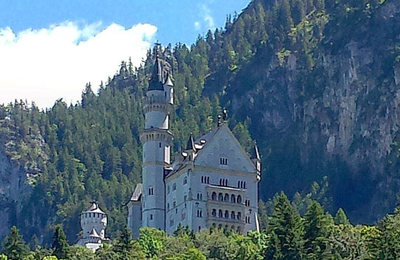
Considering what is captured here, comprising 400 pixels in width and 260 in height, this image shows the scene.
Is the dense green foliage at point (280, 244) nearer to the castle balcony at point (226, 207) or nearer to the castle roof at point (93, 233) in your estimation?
the castle balcony at point (226, 207)

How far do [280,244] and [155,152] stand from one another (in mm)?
48106

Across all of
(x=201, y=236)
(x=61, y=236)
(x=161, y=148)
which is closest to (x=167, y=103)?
(x=161, y=148)

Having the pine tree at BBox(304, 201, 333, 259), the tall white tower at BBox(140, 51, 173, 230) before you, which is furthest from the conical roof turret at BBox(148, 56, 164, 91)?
the pine tree at BBox(304, 201, 333, 259)

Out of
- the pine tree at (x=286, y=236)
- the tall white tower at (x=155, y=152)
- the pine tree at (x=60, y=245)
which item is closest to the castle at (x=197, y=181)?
the tall white tower at (x=155, y=152)

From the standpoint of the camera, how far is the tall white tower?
157375mm

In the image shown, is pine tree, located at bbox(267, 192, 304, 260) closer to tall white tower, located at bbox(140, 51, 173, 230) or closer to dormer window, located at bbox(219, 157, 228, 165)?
dormer window, located at bbox(219, 157, 228, 165)

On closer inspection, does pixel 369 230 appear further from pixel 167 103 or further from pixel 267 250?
pixel 167 103

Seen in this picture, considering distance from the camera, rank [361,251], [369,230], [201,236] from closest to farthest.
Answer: [361,251]
[369,230]
[201,236]

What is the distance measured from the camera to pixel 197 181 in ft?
500

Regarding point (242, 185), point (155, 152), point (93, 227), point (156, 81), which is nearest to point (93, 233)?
point (93, 227)

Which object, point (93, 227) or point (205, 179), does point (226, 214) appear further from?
point (93, 227)

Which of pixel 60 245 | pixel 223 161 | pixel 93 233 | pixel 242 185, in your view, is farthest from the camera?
pixel 93 233

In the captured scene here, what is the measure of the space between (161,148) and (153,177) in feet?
12.0

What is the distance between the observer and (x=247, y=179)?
15562 cm
